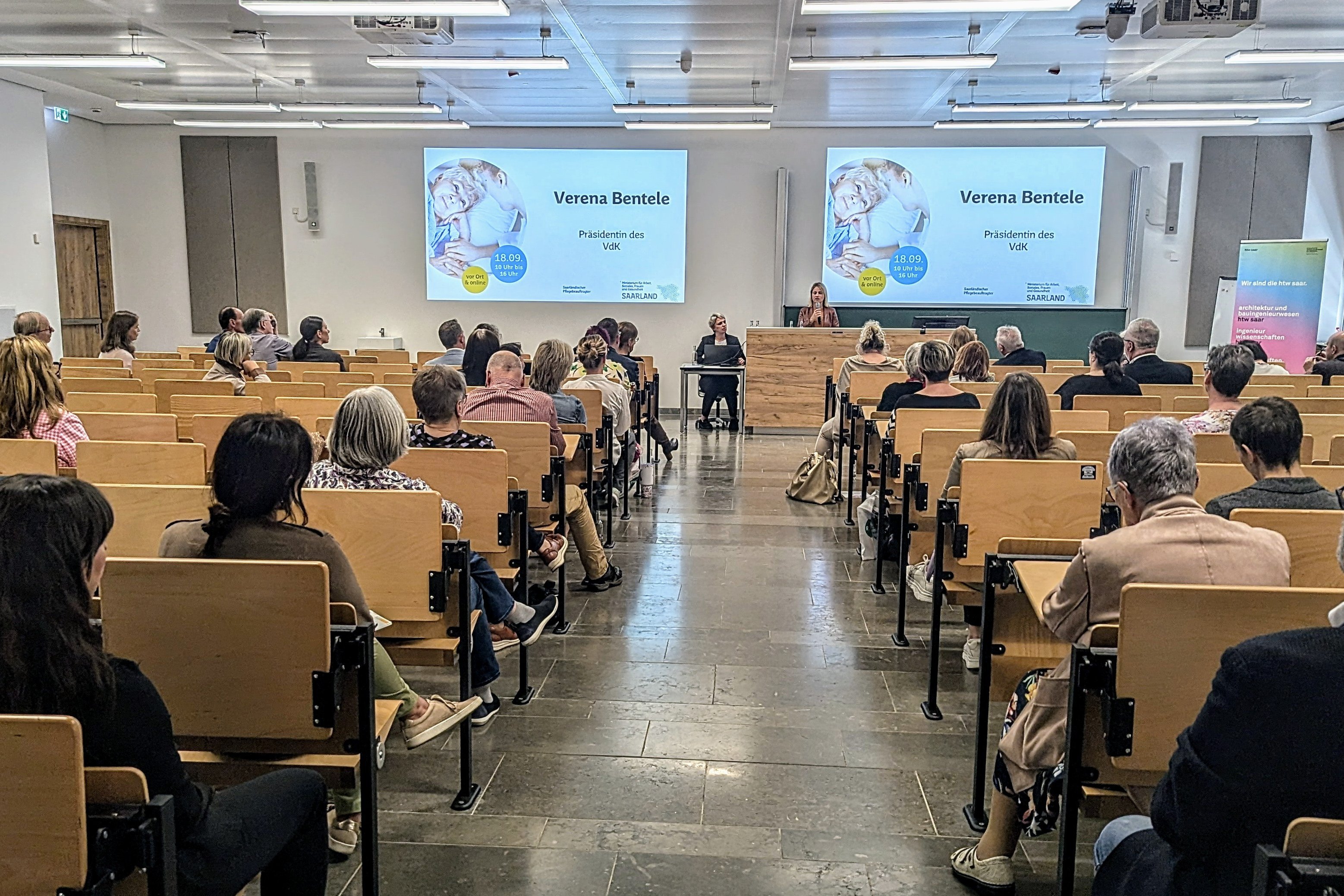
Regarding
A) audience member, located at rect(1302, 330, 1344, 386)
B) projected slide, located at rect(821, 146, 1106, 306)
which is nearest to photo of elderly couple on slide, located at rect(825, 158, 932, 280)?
projected slide, located at rect(821, 146, 1106, 306)

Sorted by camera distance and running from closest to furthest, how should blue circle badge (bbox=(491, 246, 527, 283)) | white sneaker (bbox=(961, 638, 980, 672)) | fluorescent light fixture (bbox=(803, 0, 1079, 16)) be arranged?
white sneaker (bbox=(961, 638, 980, 672)) < fluorescent light fixture (bbox=(803, 0, 1079, 16)) < blue circle badge (bbox=(491, 246, 527, 283))

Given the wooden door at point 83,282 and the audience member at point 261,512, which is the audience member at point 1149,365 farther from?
the wooden door at point 83,282

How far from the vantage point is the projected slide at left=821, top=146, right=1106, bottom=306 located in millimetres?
11469

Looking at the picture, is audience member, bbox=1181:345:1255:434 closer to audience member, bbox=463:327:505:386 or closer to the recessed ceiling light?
audience member, bbox=463:327:505:386

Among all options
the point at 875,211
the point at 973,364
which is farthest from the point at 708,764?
the point at 875,211

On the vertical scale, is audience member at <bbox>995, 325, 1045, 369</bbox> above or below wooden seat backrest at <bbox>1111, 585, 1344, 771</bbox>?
above

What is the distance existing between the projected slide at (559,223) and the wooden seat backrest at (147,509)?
382 inches

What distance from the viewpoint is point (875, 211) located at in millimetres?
11680

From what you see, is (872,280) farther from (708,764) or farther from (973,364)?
(708,764)

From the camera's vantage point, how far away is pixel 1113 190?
11.6 metres

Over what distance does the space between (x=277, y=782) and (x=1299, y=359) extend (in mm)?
11744

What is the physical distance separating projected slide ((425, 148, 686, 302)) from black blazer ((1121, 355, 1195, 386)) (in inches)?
257

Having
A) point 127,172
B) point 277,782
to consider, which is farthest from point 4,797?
point 127,172

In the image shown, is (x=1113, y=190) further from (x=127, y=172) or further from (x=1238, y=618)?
(x=127, y=172)
